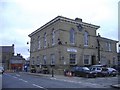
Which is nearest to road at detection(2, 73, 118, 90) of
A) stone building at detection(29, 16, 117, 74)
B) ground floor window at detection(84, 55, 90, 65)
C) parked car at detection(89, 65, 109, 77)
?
parked car at detection(89, 65, 109, 77)

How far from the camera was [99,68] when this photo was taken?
32.3 meters

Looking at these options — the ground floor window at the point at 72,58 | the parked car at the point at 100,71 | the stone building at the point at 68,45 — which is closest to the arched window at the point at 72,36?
the stone building at the point at 68,45

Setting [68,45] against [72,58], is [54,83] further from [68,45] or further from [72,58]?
[72,58]

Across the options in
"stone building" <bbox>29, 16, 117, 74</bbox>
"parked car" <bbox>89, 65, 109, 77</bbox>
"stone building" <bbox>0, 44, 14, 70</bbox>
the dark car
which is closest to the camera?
the dark car

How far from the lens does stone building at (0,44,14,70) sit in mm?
84938

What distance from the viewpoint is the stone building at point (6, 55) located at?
3344 inches

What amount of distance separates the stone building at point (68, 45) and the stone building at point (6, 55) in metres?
39.3

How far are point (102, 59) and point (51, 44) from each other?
44.0 feet

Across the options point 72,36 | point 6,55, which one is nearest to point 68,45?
point 72,36

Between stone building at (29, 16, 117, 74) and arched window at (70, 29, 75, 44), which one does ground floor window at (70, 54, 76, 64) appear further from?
arched window at (70, 29, 75, 44)

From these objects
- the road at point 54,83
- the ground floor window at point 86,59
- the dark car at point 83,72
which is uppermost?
the ground floor window at point 86,59

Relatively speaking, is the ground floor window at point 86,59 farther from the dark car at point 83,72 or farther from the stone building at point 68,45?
the dark car at point 83,72

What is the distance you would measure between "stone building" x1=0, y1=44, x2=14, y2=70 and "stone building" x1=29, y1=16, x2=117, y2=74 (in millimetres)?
39312

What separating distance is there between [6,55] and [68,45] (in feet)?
184
